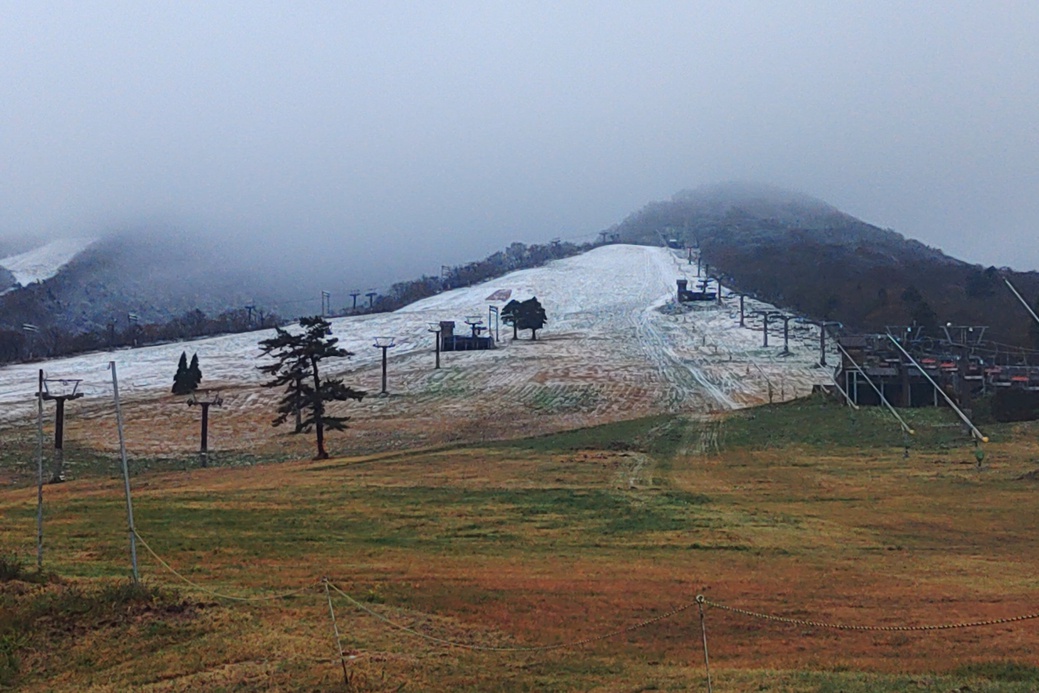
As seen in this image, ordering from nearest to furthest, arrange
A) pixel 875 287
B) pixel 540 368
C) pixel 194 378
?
pixel 194 378 → pixel 540 368 → pixel 875 287

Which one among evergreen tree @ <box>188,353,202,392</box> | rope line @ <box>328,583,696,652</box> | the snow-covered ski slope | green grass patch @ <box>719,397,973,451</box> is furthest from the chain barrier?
evergreen tree @ <box>188,353,202,392</box>

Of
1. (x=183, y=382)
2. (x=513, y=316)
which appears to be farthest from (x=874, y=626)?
(x=513, y=316)

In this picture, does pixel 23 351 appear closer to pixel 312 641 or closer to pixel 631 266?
pixel 631 266

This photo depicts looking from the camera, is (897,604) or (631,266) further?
(631,266)

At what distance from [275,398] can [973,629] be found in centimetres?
6259

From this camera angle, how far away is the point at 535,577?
55.2 feet

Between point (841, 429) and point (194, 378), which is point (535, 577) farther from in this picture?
point (194, 378)

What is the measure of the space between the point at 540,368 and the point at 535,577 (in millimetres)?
62317

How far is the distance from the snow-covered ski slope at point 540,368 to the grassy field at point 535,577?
2818cm

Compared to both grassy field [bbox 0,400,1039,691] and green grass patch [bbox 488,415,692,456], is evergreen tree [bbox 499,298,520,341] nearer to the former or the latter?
green grass patch [bbox 488,415,692,456]

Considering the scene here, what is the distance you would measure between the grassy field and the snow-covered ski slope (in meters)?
28.2

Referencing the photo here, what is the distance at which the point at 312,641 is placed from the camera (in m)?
11.8

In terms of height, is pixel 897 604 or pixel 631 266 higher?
pixel 631 266

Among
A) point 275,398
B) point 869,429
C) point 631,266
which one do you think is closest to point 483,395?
point 275,398
